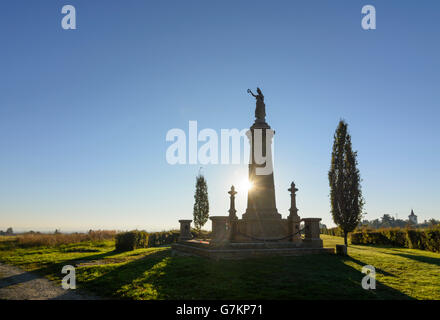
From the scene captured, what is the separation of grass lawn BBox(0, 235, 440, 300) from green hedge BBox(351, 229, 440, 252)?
9447mm

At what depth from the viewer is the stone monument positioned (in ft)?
41.3

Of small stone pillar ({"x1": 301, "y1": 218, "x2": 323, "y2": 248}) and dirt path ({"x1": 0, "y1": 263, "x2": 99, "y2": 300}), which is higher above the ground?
small stone pillar ({"x1": 301, "y1": 218, "x2": 323, "y2": 248})

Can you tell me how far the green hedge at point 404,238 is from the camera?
19.8 meters

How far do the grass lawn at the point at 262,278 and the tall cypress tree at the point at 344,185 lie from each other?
11.3 m

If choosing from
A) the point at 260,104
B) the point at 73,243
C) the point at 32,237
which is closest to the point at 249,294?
the point at 260,104

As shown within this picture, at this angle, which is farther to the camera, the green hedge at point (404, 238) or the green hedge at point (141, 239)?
the green hedge at point (141, 239)

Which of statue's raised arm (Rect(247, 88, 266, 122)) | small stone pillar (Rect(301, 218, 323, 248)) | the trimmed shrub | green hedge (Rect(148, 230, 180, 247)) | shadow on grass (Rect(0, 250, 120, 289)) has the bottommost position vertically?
green hedge (Rect(148, 230, 180, 247))

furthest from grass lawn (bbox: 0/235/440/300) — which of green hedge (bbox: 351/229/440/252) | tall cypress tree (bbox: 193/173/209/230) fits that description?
tall cypress tree (bbox: 193/173/209/230)

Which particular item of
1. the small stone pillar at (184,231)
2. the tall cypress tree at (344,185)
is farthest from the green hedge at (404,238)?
the small stone pillar at (184,231)

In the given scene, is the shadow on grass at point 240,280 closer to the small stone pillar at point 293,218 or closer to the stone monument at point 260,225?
the stone monument at point 260,225

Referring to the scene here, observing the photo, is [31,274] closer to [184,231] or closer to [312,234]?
[184,231]

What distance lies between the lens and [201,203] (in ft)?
111

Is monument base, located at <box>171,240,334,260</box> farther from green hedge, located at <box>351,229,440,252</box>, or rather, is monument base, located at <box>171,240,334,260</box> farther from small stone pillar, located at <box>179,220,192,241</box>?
green hedge, located at <box>351,229,440,252</box>

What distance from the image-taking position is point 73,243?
24.3 metres
